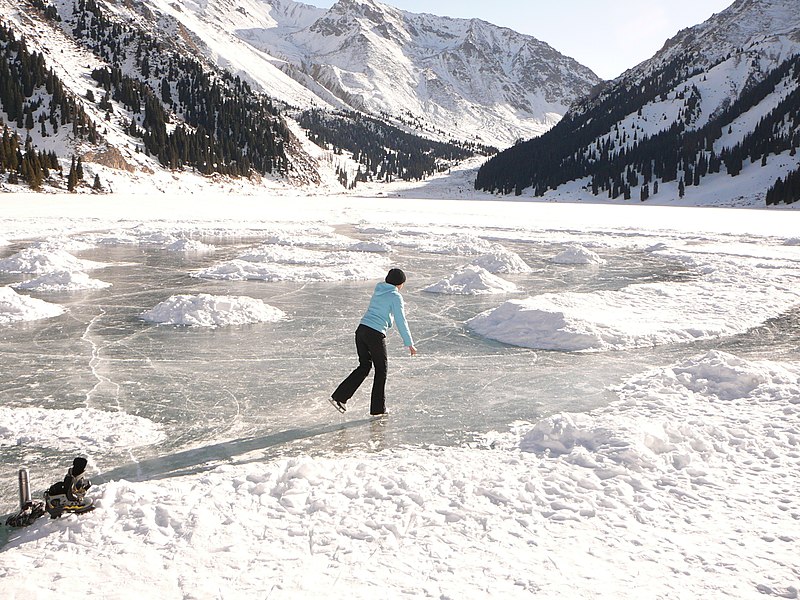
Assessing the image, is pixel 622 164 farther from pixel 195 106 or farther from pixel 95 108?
pixel 95 108

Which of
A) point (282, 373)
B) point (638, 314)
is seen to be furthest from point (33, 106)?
point (638, 314)

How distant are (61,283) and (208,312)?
16.9 feet

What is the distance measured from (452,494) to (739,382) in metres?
4.51

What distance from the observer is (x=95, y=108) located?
8194 centimetres

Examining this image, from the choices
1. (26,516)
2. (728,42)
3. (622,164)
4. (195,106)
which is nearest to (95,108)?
(195,106)

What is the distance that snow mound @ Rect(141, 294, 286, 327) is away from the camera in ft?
35.4

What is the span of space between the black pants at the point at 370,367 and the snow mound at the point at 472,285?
786 centimetres

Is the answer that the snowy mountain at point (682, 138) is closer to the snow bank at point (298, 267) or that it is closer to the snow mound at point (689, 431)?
the snow bank at point (298, 267)

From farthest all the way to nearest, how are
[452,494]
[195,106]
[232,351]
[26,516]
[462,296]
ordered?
[195,106] < [462,296] < [232,351] < [452,494] < [26,516]

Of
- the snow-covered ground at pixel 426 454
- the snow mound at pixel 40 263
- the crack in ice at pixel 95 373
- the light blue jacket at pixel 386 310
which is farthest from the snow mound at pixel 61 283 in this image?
the light blue jacket at pixel 386 310

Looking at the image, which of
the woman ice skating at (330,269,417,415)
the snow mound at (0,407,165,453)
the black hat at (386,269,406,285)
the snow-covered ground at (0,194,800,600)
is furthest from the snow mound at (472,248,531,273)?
the snow mound at (0,407,165,453)

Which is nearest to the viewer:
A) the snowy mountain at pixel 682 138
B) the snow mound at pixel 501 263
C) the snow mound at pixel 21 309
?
the snow mound at pixel 21 309

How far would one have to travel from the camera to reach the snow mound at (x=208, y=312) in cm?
1080

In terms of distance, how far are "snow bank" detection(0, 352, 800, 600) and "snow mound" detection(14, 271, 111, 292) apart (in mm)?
10322
